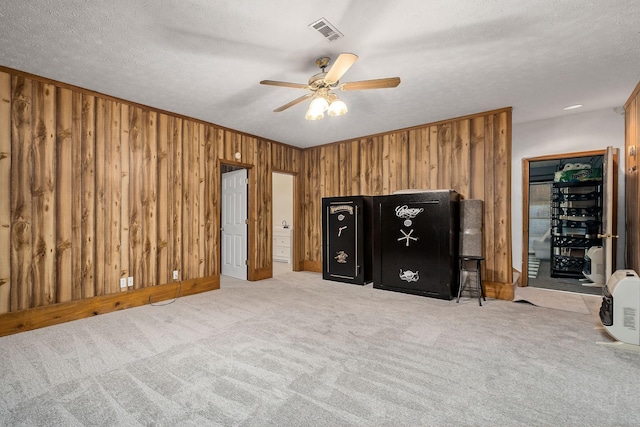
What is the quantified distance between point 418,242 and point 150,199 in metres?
3.74

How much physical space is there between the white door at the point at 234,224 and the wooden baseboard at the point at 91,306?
96cm

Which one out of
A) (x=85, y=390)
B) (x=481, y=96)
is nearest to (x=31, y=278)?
(x=85, y=390)

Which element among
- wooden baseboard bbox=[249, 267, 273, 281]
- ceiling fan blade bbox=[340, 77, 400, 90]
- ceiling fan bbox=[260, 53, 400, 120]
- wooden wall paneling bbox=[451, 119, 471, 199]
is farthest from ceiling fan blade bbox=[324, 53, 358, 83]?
wooden baseboard bbox=[249, 267, 273, 281]

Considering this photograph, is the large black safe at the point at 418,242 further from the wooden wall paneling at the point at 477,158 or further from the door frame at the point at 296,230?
the door frame at the point at 296,230

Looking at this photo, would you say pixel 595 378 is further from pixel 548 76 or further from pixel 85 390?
pixel 85 390

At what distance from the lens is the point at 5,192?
285 cm

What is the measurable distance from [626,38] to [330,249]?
170 inches

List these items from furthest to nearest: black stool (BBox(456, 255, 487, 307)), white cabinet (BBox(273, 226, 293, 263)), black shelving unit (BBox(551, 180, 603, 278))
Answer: white cabinet (BBox(273, 226, 293, 263))
black shelving unit (BBox(551, 180, 603, 278))
black stool (BBox(456, 255, 487, 307))

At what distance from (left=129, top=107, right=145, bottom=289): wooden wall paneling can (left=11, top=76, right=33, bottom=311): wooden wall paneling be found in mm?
922

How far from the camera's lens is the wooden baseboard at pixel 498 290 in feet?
13.1

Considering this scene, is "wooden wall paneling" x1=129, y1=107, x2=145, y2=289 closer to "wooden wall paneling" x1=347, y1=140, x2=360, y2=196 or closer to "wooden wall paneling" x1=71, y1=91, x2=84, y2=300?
"wooden wall paneling" x1=71, y1=91, x2=84, y2=300

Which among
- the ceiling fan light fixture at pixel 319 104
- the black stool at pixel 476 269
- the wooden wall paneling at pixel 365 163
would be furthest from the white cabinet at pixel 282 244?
the ceiling fan light fixture at pixel 319 104

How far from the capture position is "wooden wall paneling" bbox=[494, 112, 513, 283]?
4074 mm

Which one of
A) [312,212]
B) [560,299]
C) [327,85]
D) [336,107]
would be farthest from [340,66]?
[560,299]
